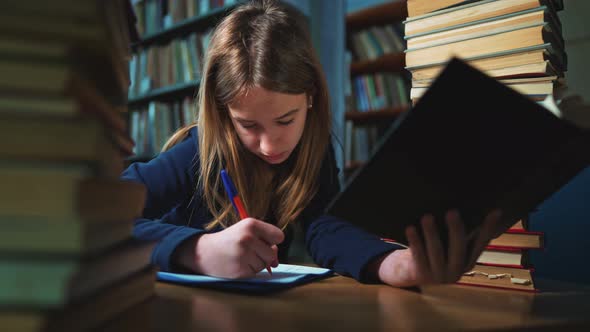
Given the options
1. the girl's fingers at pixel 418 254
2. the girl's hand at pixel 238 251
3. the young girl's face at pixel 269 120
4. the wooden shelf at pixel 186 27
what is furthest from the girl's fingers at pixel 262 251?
the wooden shelf at pixel 186 27

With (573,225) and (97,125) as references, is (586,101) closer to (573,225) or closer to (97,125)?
(573,225)

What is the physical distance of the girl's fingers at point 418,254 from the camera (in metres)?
0.58

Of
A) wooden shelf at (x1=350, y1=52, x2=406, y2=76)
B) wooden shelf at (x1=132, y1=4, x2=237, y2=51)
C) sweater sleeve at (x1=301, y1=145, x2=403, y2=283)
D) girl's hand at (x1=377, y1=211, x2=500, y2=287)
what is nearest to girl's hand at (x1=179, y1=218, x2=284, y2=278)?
sweater sleeve at (x1=301, y1=145, x2=403, y2=283)

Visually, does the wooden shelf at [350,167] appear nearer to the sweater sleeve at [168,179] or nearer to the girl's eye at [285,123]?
the sweater sleeve at [168,179]

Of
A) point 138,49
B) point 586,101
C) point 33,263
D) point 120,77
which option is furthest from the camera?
point 138,49

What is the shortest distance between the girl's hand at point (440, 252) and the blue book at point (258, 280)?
15 cm

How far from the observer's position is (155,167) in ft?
3.59

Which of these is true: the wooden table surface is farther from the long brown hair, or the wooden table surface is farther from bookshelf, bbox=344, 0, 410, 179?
bookshelf, bbox=344, 0, 410, 179

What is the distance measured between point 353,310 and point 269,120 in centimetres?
54

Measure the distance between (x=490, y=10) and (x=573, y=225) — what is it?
473 mm

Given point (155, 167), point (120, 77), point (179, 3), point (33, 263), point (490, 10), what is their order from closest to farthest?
point (33, 263)
point (120, 77)
point (490, 10)
point (155, 167)
point (179, 3)

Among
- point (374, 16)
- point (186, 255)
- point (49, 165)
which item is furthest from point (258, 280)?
point (374, 16)

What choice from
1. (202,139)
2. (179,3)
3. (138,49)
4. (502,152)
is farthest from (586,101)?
(138,49)

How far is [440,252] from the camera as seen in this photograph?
59cm
